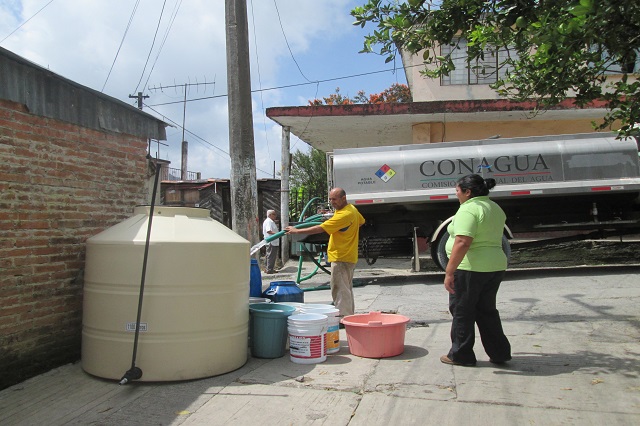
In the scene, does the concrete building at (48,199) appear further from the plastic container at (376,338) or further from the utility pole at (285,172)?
the utility pole at (285,172)

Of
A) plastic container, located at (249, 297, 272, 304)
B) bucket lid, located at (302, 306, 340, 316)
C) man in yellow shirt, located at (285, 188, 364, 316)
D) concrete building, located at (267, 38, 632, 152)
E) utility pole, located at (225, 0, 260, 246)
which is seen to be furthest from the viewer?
concrete building, located at (267, 38, 632, 152)

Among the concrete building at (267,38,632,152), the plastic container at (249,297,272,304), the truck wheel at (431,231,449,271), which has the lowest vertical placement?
the plastic container at (249,297,272,304)

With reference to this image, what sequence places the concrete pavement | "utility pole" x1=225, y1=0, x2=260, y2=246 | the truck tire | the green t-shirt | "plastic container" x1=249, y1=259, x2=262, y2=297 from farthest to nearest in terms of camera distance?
the truck tire, "utility pole" x1=225, y1=0, x2=260, y2=246, "plastic container" x1=249, y1=259, x2=262, y2=297, the green t-shirt, the concrete pavement

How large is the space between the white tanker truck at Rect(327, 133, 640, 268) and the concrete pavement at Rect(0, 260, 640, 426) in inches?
168

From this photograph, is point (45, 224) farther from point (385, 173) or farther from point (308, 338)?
point (385, 173)

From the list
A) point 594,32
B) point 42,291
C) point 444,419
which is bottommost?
point 444,419

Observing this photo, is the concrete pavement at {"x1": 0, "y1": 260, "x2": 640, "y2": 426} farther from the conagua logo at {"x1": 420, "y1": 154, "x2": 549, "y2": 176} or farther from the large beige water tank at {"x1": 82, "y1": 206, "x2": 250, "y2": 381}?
the conagua logo at {"x1": 420, "y1": 154, "x2": 549, "y2": 176}

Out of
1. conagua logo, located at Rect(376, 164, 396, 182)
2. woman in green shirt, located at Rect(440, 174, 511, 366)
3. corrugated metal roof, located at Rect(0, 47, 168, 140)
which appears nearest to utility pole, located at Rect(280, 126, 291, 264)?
conagua logo, located at Rect(376, 164, 396, 182)

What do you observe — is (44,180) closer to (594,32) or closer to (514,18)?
(514,18)

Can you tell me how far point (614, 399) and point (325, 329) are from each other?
2393 millimetres

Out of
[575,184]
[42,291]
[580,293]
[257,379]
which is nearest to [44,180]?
[42,291]

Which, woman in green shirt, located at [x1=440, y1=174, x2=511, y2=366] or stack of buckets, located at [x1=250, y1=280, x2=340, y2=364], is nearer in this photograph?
woman in green shirt, located at [x1=440, y1=174, x2=511, y2=366]

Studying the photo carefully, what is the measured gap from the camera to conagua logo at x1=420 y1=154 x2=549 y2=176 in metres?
10.2

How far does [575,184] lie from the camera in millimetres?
10086
